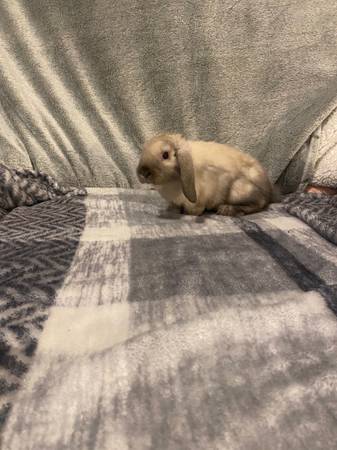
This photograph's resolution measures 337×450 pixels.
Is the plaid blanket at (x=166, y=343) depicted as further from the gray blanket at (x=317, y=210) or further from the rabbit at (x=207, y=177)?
the rabbit at (x=207, y=177)

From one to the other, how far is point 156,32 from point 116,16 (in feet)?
0.56

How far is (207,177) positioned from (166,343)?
91 cm

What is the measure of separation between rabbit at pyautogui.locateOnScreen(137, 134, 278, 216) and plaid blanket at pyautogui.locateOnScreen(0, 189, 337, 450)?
35cm

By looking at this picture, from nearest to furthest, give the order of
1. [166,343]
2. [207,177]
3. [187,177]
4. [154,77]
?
[166,343] → [187,177] → [207,177] → [154,77]

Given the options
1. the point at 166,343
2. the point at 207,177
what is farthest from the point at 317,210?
the point at 166,343

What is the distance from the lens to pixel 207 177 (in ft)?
4.67

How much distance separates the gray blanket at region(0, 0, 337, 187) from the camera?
5.39 feet

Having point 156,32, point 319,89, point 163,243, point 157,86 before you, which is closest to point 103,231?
point 163,243

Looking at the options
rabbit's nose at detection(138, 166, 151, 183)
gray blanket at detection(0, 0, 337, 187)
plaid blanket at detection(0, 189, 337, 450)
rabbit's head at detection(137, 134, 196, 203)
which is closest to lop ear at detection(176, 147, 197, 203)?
rabbit's head at detection(137, 134, 196, 203)

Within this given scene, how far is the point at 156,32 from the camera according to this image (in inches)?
65.7

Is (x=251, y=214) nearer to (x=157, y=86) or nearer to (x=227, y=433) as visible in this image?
(x=157, y=86)

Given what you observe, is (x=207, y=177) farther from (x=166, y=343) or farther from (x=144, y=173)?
(x=166, y=343)

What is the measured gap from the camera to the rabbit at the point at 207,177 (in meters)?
1.32

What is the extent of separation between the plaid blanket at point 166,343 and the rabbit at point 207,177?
353 millimetres
